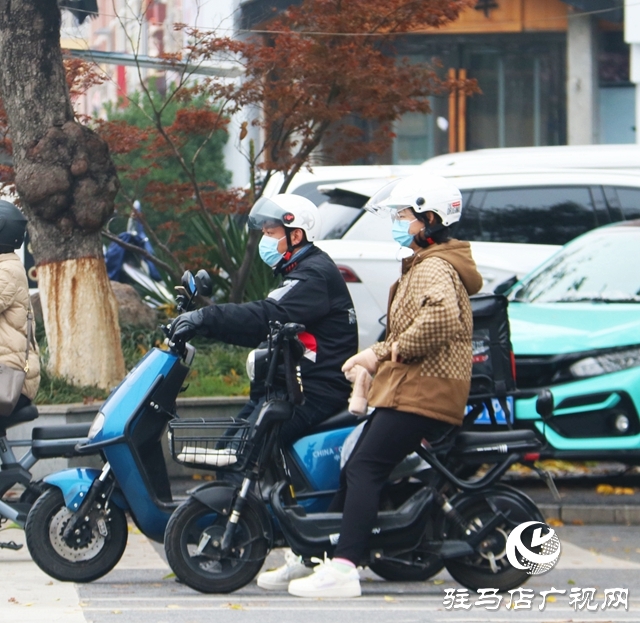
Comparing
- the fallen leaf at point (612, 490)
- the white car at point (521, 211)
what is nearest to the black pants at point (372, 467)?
the fallen leaf at point (612, 490)

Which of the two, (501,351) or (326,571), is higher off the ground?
(501,351)

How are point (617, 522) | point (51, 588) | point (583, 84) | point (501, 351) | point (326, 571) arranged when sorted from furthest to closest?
point (583, 84) < point (617, 522) < point (501, 351) < point (51, 588) < point (326, 571)

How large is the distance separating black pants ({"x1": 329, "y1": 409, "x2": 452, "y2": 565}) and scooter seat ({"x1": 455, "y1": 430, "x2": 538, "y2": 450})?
0.25 m

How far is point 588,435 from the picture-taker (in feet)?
27.3

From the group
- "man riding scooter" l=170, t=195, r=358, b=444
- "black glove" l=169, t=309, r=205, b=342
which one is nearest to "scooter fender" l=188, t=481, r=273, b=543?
"man riding scooter" l=170, t=195, r=358, b=444

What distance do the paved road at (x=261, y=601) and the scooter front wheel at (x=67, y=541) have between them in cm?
12

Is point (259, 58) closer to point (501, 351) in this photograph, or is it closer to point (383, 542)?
point (501, 351)

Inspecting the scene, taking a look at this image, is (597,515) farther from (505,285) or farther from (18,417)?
(18,417)

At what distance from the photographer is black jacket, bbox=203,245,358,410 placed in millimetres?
5953

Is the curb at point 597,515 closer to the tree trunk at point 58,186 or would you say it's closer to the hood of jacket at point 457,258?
the hood of jacket at point 457,258

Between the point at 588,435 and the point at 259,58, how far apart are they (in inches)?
152

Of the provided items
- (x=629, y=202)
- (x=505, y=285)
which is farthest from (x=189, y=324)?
(x=629, y=202)

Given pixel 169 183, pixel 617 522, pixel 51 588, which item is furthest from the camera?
pixel 169 183

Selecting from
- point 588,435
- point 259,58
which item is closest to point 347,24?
point 259,58
